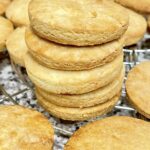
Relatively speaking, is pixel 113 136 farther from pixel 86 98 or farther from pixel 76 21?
pixel 76 21

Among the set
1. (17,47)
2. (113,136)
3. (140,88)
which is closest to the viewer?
(113,136)

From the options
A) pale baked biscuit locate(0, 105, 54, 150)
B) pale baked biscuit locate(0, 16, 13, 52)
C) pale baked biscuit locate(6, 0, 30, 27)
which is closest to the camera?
pale baked biscuit locate(0, 105, 54, 150)

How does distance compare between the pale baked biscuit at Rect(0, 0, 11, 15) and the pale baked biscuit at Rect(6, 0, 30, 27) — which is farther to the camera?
the pale baked biscuit at Rect(0, 0, 11, 15)

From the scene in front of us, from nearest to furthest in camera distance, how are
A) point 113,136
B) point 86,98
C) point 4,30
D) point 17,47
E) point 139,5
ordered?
point 113,136 → point 86,98 → point 17,47 → point 4,30 → point 139,5

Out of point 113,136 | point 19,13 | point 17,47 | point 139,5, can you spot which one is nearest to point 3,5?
point 19,13

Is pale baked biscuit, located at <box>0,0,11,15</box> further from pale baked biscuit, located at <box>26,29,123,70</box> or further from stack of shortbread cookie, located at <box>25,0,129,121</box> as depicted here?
pale baked biscuit, located at <box>26,29,123,70</box>

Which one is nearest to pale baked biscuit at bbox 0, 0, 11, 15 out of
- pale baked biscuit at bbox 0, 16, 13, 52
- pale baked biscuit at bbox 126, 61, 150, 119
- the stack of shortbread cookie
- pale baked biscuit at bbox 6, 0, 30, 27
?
pale baked biscuit at bbox 6, 0, 30, 27

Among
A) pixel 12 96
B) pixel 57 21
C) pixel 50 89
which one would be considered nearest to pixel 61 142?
pixel 50 89

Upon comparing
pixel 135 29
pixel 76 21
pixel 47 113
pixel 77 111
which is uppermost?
pixel 76 21
